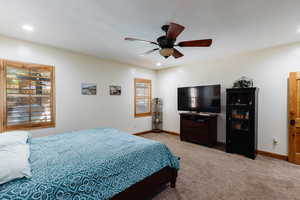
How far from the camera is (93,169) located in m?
1.41

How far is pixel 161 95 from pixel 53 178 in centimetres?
477

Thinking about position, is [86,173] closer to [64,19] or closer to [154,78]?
[64,19]

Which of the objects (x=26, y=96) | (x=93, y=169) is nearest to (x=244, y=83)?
(x=93, y=169)

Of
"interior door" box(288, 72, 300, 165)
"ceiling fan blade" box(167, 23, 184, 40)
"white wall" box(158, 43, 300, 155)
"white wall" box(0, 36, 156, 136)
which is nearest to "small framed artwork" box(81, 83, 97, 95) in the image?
"white wall" box(0, 36, 156, 136)

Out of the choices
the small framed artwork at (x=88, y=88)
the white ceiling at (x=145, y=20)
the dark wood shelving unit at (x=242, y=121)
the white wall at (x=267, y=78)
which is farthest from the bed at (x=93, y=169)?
the white wall at (x=267, y=78)

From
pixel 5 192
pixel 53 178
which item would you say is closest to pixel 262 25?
pixel 53 178

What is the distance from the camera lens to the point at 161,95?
5.68 meters

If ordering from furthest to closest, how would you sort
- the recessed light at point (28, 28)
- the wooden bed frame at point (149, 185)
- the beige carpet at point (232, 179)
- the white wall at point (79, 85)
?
the white wall at point (79, 85) → the recessed light at point (28, 28) → the beige carpet at point (232, 179) → the wooden bed frame at point (149, 185)

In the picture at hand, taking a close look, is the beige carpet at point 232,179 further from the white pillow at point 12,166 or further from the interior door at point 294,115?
the white pillow at point 12,166

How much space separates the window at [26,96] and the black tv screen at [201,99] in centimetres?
375

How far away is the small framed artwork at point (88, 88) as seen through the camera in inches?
147

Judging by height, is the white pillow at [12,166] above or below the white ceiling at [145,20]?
below

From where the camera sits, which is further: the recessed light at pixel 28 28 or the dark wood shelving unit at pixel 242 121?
the dark wood shelving unit at pixel 242 121

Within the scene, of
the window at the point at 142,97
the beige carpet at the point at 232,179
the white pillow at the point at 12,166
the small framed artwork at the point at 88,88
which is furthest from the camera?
the window at the point at 142,97
